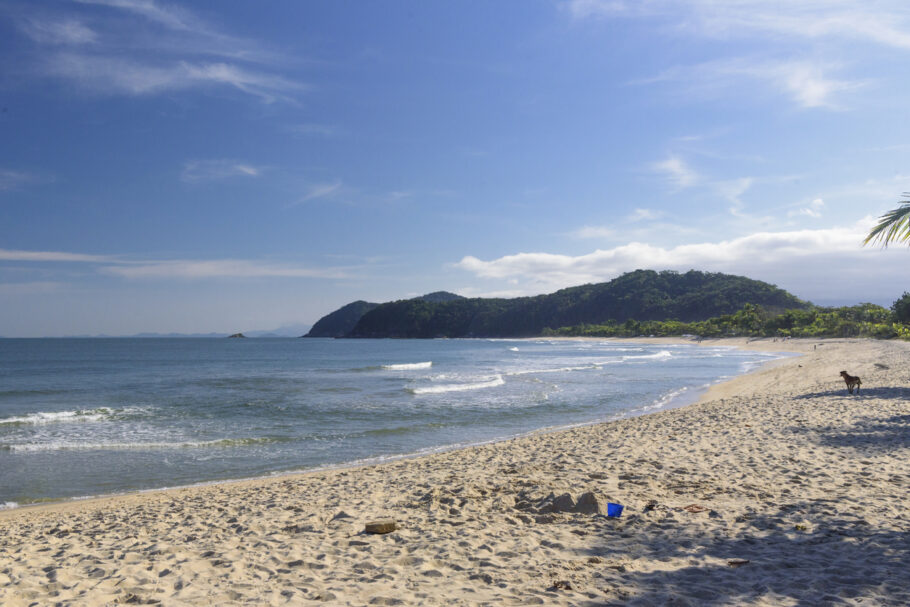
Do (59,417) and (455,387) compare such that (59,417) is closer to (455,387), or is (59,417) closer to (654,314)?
(455,387)

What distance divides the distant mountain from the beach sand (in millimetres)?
133084

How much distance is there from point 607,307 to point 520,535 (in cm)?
17013

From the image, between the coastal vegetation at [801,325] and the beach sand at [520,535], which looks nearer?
the beach sand at [520,535]

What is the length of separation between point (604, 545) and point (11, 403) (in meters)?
30.6

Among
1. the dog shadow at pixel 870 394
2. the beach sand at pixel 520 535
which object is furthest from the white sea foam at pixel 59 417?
the dog shadow at pixel 870 394

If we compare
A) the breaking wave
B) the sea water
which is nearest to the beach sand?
the sea water

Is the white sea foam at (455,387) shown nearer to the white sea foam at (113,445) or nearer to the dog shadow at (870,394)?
the white sea foam at (113,445)

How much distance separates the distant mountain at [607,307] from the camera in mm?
138250

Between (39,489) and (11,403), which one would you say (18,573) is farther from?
(11,403)

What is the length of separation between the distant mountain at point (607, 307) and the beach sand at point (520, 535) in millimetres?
133084

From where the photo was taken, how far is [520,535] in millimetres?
5816

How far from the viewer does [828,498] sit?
6.46m

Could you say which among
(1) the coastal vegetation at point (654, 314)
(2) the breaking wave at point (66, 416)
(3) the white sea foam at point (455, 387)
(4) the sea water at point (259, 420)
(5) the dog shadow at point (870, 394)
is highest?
(1) the coastal vegetation at point (654, 314)

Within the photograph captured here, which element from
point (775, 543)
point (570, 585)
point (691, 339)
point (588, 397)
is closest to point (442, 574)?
point (570, 585)
